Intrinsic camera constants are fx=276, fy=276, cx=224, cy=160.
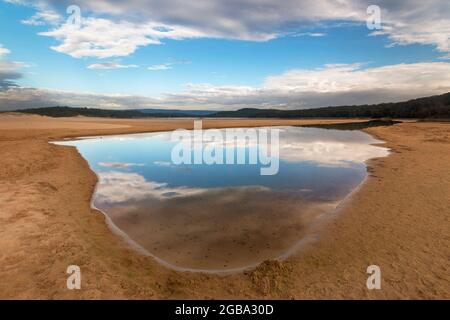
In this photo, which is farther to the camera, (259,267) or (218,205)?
(218,205)

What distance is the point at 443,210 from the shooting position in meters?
9.84

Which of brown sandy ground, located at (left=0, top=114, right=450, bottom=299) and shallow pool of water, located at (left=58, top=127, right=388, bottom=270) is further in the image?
shallow pool of water, located at (left=58, top=127, right=388, bottom=270)

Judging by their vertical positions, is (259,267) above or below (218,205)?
below

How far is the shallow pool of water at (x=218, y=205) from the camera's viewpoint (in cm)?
760

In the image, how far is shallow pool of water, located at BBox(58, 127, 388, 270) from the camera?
760 cm

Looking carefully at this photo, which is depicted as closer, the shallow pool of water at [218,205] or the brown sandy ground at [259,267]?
the brown sandy ground at [259,267]

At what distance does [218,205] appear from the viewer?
10922mm

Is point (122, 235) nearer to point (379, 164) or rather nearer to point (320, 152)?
point (379, 164)

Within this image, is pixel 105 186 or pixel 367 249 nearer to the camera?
pixel 367 249
